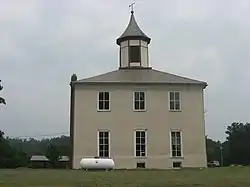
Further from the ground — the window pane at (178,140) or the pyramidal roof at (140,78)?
the pyramidal roof at (140,78)

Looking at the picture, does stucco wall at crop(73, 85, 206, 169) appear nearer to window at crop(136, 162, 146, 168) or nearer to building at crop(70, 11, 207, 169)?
building at crop(70, 11, 207, 169)

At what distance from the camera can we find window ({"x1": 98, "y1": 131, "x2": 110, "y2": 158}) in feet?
135

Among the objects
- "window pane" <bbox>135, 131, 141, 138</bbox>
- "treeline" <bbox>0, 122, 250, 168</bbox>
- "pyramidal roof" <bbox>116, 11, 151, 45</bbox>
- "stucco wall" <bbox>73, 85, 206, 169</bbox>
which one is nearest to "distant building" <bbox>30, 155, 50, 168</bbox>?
"treeline" <bbox>0, 122, 250, 168</bbox>

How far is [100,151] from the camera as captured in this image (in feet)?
135

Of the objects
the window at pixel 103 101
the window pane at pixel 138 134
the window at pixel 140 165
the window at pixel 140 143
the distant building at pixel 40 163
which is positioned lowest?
the window at pixel 140 165

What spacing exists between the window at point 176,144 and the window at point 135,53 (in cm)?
877

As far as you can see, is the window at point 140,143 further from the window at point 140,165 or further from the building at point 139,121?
the window at point 140,165

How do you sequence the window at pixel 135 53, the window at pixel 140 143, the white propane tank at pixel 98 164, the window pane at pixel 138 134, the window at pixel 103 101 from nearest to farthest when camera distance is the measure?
the white propane tank at pixel 98 164 < the window at pixel 140 143 < the window pane at pixel 138 134 < the window at pixel 103 101 < the window at pixel 135 53

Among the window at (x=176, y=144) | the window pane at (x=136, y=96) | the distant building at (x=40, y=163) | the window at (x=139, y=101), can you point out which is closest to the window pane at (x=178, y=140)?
the window at (x=176, y=144)

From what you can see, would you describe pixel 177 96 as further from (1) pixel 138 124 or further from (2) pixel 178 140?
(1) pixel 138 124

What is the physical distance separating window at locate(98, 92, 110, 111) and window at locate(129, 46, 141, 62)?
21.2 ft

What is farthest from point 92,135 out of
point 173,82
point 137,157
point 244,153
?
point 244,153

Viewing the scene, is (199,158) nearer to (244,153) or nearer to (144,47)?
(144,47)

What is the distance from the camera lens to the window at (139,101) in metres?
42.0
